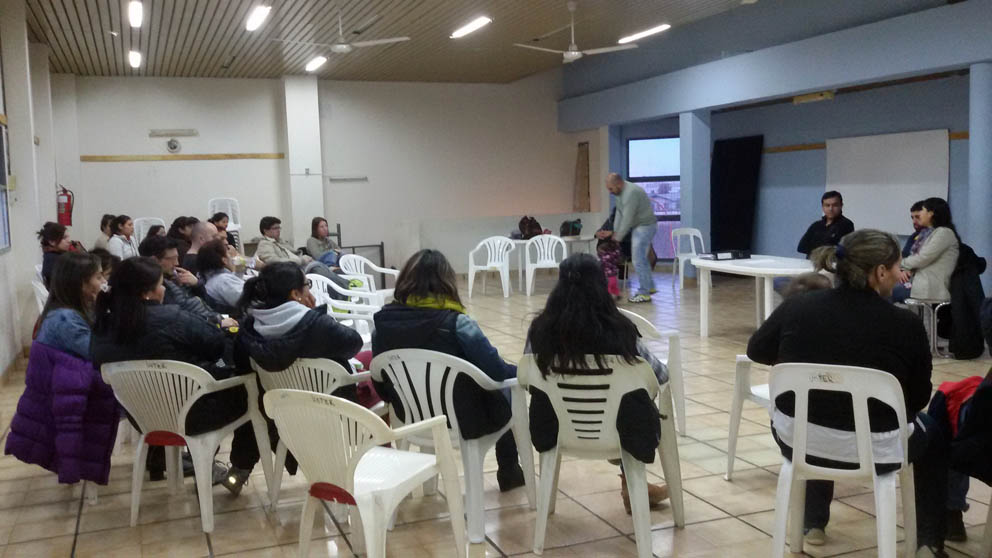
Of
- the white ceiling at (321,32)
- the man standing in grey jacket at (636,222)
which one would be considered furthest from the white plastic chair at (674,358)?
the white ceiling at (321,32)

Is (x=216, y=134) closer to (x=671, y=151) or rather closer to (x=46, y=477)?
(x=671, y=151)

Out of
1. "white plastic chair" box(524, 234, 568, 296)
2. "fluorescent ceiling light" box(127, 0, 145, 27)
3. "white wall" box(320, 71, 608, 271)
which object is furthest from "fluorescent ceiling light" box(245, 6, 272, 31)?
"white wall" box(320, 71, 608, 271)

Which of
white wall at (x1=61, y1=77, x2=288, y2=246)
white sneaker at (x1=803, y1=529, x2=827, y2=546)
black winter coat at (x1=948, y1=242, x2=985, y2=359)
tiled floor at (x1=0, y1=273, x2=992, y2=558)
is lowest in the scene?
tiled floor at (x1=0, y1=273, x2=992, y2=558)

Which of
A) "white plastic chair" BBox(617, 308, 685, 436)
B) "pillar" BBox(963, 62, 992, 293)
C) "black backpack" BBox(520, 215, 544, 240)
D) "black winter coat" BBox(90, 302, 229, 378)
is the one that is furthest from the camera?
"black backpack" BBox(520, 215, 544, 240)

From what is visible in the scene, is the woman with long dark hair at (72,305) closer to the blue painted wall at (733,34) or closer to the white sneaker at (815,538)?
the white sneaker at (815,538)

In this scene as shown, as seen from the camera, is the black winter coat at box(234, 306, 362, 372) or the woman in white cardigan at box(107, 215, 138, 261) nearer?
the black winter coat at box(234, 306, 362, 372)

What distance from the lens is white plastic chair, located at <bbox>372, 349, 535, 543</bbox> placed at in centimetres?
309

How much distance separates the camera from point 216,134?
12.9 metres

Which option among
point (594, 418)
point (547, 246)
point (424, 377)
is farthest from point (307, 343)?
point (547, 246)

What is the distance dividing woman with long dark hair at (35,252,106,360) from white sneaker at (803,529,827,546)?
2997 mm

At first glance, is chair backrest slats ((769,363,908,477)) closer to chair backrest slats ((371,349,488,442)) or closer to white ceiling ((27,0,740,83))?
chair backrest slats ((371,349,488,442))

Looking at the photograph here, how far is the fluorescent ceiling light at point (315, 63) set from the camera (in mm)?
11352

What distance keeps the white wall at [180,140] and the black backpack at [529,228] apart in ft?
12.7

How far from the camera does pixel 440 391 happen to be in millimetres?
3133
